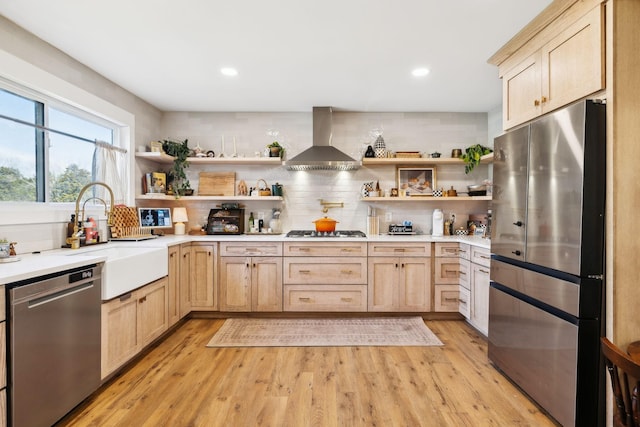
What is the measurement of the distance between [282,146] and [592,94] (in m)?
3.14

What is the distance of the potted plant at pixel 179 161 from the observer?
12.6 ft

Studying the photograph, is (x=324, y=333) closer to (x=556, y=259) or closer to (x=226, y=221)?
(x=226, y=221)

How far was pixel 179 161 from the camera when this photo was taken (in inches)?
153

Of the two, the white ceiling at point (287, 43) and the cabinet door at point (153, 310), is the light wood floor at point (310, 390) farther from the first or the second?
the white ceiling at point (287, 43)

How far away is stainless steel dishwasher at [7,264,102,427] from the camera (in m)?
1.52

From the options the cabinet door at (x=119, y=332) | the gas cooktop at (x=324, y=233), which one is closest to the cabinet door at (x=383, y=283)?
the gas cooktop at (x=324, y=233)

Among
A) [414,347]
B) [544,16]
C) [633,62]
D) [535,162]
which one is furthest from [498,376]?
[544,16]

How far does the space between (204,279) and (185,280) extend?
0.65 feet

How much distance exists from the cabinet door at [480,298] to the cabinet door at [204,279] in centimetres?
276

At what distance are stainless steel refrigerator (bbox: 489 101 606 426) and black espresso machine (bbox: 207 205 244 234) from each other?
289 cm

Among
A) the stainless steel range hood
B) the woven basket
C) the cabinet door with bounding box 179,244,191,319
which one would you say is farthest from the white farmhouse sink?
the stainless steel range hood

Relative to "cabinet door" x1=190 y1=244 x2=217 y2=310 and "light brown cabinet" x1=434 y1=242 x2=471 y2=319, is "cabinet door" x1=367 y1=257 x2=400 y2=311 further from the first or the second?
"cabinet door" x1=190 y1=244 x2=217 y2=310

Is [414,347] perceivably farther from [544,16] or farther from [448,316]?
[544,16]

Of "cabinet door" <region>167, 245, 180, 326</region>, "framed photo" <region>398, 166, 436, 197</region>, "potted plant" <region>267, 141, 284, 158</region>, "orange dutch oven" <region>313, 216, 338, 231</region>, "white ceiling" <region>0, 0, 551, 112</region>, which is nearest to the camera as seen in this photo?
"white ceiling" <region>0, 0, 551, 112</region>
